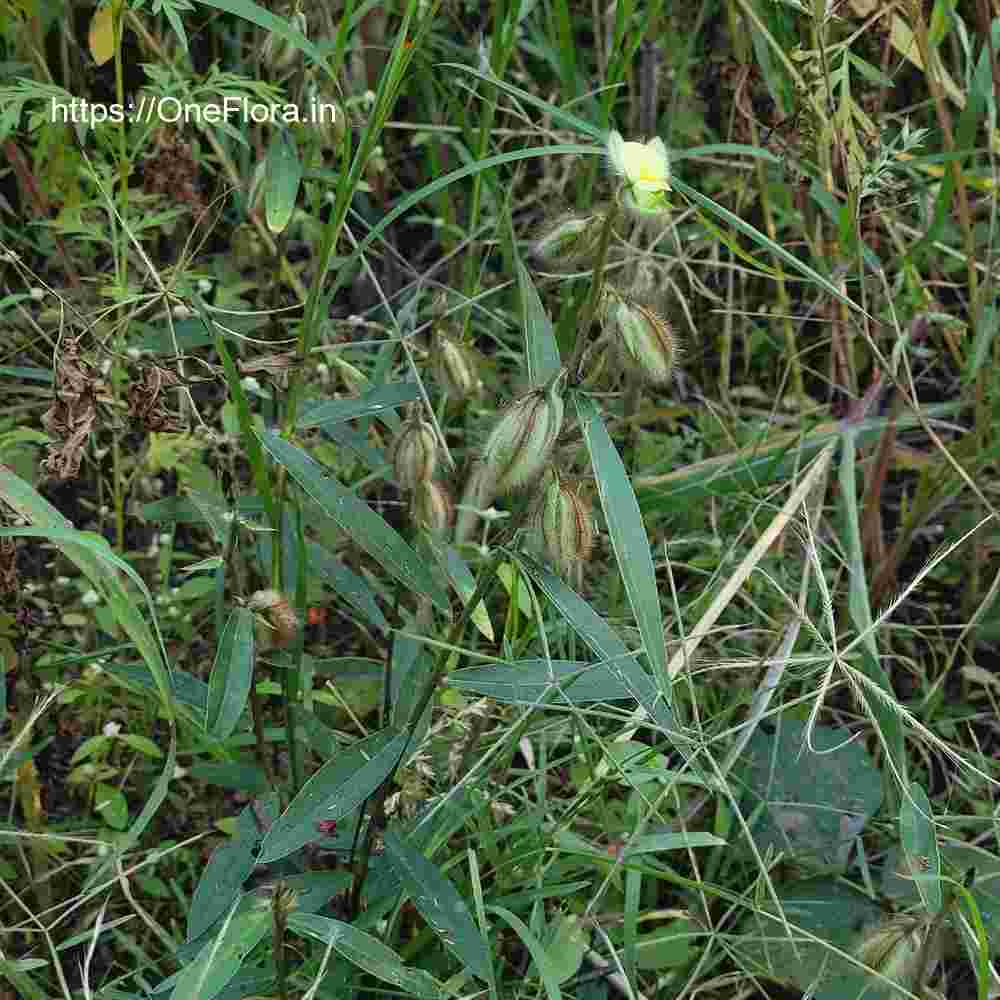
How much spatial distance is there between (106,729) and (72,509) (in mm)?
552

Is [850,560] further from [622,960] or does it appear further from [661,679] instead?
[661,679]

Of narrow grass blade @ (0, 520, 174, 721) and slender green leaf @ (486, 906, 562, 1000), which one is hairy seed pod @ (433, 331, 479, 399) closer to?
narrow grass blade @ (0, 520, 174, 721)

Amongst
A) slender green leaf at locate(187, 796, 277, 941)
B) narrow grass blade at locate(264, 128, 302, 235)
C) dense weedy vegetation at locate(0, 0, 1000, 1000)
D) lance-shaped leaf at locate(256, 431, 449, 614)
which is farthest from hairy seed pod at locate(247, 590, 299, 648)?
narrow grass blade at locate(264, 128, 302, 235)

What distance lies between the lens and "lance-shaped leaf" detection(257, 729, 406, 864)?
126 cm

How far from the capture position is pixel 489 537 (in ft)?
7.14

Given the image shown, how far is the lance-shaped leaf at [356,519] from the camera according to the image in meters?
1.26

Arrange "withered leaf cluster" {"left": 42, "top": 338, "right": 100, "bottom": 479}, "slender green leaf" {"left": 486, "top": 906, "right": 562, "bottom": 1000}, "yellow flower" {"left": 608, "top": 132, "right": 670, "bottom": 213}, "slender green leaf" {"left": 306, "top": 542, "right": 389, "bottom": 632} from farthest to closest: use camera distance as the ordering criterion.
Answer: "slender green leaf" {"left": 306, "top": 542, "right": 389, "bottom": 632} → "withered leaf cluster" {"left": 42, "top": 338, "right": 100, "bottom": 479} → "slender green leaf" {"left": 486, "top": 906, "right": 562, "bottom": 1000} → "yellow flower" {"left": 608, "top": 132, "right": 670, "bottom": 213}

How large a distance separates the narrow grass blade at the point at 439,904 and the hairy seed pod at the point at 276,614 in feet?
0.83

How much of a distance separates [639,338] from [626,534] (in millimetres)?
180

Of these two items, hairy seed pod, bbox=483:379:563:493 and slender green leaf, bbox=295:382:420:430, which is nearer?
hairy seed pod, bbox=483:379:563:493

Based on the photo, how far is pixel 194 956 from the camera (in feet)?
4.26

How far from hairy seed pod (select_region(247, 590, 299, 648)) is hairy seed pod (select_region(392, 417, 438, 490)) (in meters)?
0.19

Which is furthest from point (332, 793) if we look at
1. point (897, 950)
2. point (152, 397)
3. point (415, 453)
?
point (897, 950)

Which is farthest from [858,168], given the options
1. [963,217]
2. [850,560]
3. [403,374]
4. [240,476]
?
[240,476]
